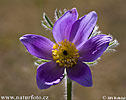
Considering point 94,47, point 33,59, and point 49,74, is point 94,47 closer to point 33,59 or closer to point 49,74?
point 49,74

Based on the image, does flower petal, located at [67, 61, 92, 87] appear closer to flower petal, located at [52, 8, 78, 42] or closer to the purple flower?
the purple flower

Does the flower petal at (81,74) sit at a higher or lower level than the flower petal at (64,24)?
lower

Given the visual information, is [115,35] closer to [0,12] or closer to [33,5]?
[33,5]

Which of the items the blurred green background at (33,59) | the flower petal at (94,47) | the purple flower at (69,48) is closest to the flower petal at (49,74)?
the purple flower at (69,48)

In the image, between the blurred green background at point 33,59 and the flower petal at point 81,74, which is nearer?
the flower petal at point 81,74

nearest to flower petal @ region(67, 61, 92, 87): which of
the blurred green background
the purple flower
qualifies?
the purple flower

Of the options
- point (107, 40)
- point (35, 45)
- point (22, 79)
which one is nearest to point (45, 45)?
point (35, 45)

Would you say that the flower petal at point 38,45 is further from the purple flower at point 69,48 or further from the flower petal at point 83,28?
the flower petal at point 83,28
